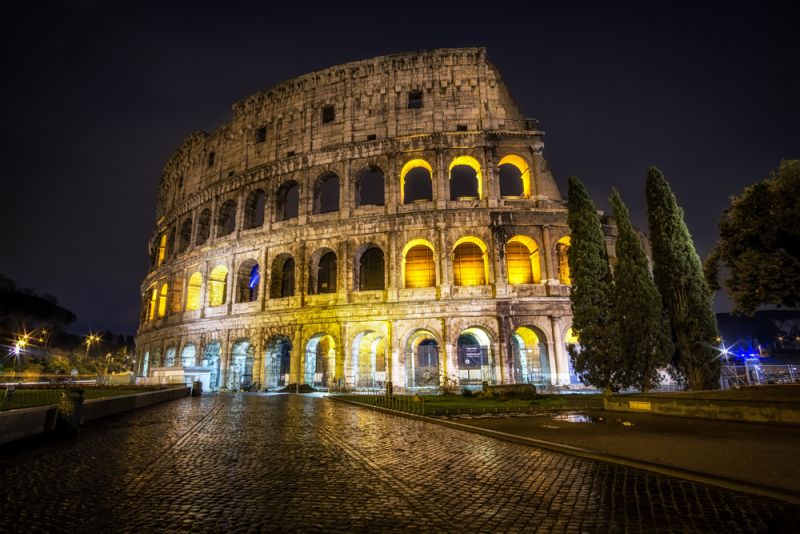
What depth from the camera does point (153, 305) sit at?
1307 inches

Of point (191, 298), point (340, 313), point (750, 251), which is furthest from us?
point (191, 298)

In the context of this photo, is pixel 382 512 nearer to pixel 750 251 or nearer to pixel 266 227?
pixel 750 251

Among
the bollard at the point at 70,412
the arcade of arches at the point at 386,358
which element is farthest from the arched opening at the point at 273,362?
the bollard at the point at 70,412

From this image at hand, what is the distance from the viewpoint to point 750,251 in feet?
38.0

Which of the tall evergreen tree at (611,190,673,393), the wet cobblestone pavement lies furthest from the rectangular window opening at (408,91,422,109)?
the wet cobblestone pavement

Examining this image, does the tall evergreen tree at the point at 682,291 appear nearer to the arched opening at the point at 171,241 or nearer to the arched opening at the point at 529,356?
the arched opening at the point at 529,356

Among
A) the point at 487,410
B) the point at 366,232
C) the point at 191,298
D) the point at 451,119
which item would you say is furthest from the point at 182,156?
the point at 487,410

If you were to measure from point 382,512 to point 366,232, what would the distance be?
20642 millimetres

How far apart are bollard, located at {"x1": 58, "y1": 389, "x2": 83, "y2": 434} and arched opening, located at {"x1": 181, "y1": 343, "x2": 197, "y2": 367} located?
21204 millimetres

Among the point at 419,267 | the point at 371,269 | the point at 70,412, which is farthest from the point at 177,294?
the point at 70,412

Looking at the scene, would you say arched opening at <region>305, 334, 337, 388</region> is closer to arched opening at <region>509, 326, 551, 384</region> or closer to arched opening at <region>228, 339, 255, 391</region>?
arched opening at <region>228, 339, 255, 391</region>

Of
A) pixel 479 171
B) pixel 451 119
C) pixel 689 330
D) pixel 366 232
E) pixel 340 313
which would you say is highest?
pixel 451 119

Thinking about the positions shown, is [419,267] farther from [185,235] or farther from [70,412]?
[185,235]

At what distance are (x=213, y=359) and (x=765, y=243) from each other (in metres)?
28.7
